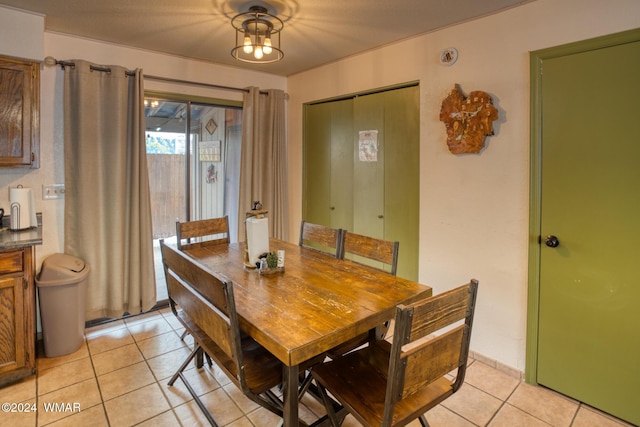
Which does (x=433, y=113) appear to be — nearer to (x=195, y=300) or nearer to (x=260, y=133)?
(x=260, y=133)

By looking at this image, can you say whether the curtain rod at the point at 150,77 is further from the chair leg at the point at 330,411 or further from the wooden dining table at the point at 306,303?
the chair leg at the point at 330,411

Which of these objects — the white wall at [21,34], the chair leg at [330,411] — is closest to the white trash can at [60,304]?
the white wall at [21,34]

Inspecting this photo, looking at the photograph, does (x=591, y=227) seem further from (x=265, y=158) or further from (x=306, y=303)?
(x=265, y=158)

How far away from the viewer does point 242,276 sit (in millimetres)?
1930

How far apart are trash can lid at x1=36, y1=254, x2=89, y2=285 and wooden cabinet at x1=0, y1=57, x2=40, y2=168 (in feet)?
2.34

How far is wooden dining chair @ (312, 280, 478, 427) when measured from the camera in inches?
47.1

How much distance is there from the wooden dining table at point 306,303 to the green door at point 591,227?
104cm

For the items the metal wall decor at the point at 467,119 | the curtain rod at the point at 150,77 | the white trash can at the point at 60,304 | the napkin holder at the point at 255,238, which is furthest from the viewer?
the curtain rod at the point at 150,77

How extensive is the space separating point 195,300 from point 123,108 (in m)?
2.16

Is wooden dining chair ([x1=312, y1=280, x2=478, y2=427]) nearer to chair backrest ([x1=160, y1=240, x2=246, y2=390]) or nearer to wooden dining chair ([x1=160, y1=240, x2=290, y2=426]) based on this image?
wooden dining chair ([x1=160, y1=240, x2=290, y2=426])

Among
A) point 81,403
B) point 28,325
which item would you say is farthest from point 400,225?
point 28,325

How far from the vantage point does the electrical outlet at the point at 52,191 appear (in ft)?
9.15

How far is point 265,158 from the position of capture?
3879 mm

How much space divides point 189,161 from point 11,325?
1961 millimetres
